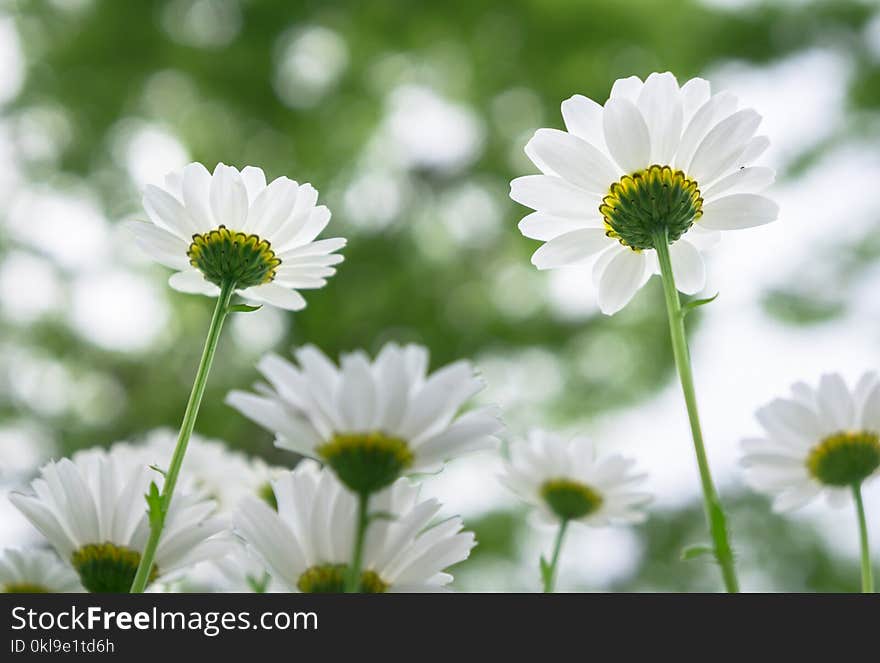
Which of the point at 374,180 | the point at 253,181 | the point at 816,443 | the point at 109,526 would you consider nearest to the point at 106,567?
the point at 109,526

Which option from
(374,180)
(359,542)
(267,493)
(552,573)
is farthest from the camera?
(374,180)

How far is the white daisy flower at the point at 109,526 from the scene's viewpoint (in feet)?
0.69

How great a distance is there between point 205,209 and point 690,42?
2.60 meters

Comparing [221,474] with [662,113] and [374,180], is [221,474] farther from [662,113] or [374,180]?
[374,180]

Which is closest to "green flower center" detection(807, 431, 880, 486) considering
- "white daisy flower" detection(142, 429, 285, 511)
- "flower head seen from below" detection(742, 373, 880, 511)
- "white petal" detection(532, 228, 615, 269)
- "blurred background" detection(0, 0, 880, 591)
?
"flower head seen from below" detection(742, 373, 880, 511)

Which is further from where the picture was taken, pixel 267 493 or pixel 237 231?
pixel 267 493

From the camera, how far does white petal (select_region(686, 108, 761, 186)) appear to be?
234 mm

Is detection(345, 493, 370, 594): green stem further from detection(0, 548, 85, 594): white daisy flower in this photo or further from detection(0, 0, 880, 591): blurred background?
detection(0, 0, 880, 591): blurred background

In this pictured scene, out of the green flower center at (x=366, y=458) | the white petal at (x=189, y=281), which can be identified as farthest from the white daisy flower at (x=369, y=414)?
the white petal at (x=189, y=281)

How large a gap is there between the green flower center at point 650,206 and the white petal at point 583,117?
2 centimetres

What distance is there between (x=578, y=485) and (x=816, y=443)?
92 millimetres

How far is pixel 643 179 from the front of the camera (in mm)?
252

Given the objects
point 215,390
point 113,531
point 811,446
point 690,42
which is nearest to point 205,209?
point 113,531

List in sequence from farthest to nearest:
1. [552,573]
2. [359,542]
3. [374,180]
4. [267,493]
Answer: [374,180], [267,493], [552,573], [359,542]
